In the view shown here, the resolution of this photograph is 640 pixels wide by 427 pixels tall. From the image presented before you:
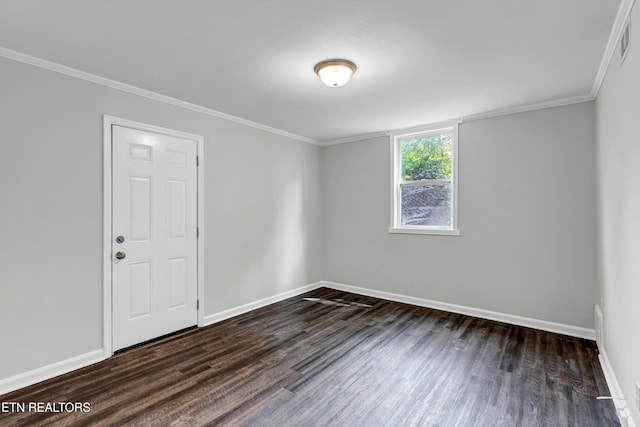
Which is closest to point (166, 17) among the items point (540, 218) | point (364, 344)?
point (364, 344)

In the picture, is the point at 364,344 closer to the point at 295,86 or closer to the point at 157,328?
the point at 157,328

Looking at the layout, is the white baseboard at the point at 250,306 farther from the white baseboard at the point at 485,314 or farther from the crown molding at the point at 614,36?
the crown molding at the point at 614,36

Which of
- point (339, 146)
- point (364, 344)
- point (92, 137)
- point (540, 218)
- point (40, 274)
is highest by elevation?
point (339, 146)

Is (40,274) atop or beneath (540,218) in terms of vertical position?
beneath

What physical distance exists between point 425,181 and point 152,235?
135 inches

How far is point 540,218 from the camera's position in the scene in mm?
3439

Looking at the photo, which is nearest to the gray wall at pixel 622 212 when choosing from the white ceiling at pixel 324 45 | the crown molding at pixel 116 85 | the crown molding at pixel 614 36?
the crown molding at pixel 614 36

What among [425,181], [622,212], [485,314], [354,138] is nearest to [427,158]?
[425,181]

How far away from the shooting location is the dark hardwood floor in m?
2.02

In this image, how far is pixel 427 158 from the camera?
4.36 m

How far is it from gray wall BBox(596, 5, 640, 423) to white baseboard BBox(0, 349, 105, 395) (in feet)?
12.5

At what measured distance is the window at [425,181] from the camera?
4.12m

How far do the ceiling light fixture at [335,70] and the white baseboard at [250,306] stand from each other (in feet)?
9.39

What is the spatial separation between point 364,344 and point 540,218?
2.36 metres
